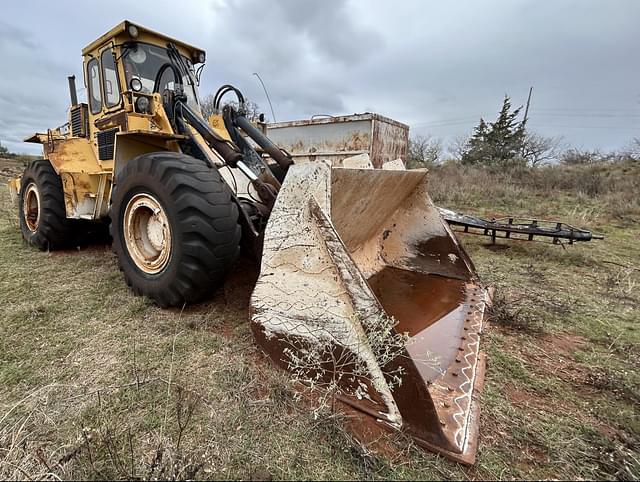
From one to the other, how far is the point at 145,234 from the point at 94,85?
7.61 ft

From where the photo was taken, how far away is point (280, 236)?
197 cm

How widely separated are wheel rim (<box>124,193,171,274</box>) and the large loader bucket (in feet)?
3.49

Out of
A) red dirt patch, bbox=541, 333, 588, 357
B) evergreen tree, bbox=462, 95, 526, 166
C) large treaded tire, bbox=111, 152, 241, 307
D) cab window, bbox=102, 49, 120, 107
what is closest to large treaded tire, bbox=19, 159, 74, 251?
cab window, bbox=102, 49, 120, 107

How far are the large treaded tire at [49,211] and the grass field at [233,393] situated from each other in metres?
0.79

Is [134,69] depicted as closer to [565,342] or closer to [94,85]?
[94,85]

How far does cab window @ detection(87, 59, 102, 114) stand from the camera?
3.77m

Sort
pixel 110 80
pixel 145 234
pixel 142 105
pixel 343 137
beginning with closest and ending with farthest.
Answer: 1. pixel 145 234
2. pixel 142 105
3. pixel 110 80
4. pixel 343 137

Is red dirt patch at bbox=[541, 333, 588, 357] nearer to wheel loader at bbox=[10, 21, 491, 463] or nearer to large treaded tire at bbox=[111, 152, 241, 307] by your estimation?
wheel loader at bbox=[10, 21, 491, 463]

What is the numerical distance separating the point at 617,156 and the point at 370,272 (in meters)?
18.8

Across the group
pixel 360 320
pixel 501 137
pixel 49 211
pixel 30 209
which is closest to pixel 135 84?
pixel 49 211

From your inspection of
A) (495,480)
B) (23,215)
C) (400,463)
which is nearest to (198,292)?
(400,463)

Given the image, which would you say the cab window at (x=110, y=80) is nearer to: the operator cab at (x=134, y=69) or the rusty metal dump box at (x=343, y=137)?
the operator cab at (x=134, y=69)

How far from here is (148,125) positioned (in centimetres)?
316

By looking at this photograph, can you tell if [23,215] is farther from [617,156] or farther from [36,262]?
[617,156]
